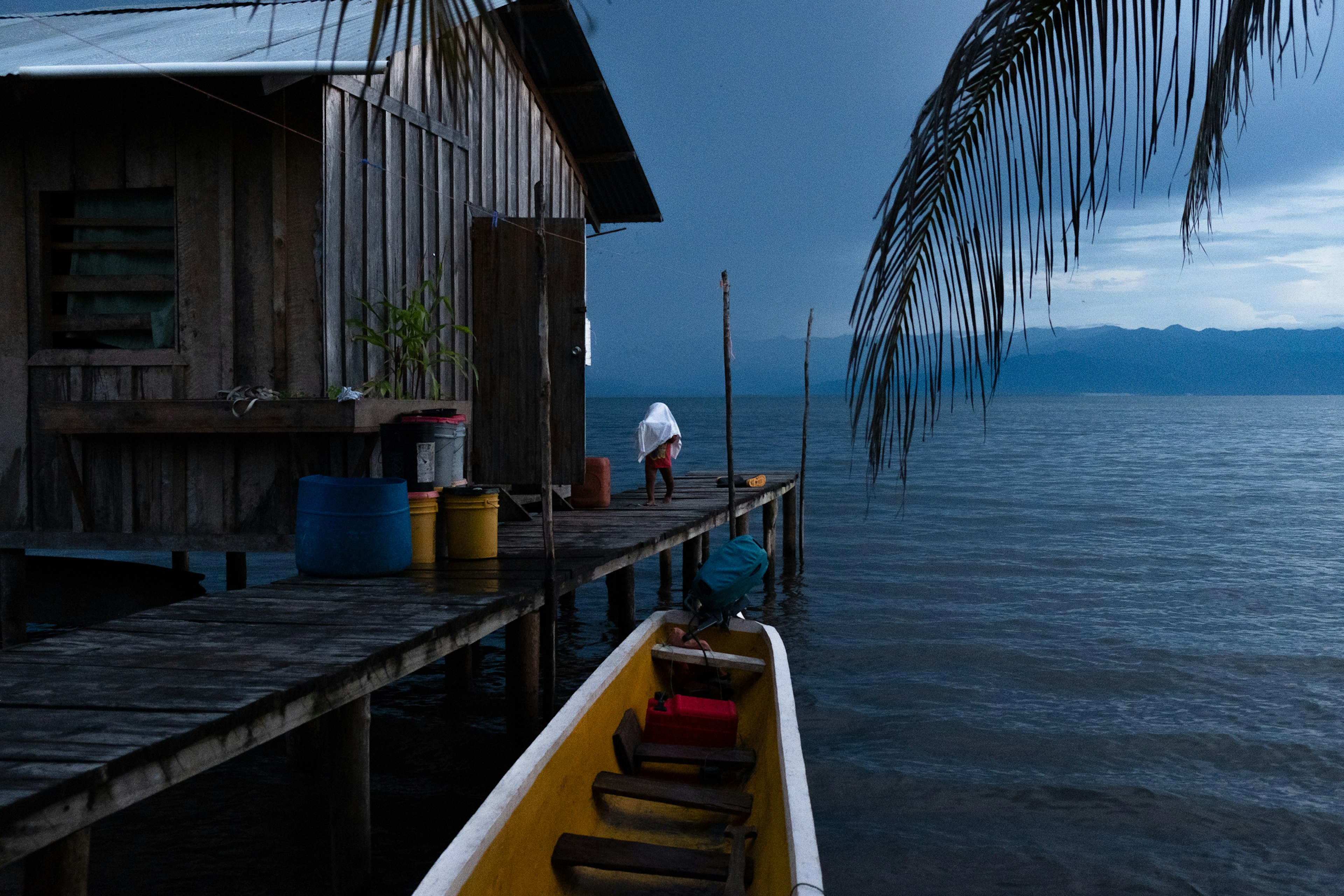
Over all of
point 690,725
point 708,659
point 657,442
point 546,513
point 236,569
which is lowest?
point 690,725

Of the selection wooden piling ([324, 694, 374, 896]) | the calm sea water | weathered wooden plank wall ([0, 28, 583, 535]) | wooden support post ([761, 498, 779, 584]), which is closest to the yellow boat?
wooden piling ([324, 694, 374, 896])

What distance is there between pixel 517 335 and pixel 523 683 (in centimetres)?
396

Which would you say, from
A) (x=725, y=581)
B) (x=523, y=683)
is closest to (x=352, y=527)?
(x=523, y=683)

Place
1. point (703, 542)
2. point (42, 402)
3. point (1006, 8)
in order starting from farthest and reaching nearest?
point (703, 542) → point (42, 402) → point (1006, 8)

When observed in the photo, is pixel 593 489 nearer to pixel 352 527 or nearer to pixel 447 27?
pixel 352 527

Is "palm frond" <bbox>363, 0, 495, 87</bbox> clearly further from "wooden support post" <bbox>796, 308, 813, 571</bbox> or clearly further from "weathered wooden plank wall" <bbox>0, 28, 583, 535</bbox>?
"wooden support post" <bbox>796, 308, 813, 571</bbox>

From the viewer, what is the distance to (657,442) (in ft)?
37.6

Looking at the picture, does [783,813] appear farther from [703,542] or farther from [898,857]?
[703,542]

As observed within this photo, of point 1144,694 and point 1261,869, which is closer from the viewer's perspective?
point 1261,869

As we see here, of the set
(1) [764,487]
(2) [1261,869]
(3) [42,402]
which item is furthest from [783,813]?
(1) [764,487]

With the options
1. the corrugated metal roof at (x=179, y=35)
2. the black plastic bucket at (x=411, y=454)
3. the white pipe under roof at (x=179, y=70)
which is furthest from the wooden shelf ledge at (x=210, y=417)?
the corrugated metal roof at (x=179, y=35)

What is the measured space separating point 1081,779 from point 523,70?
29.7 feet

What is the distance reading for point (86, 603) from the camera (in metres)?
9.34

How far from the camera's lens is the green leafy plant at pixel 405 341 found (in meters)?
7.84
